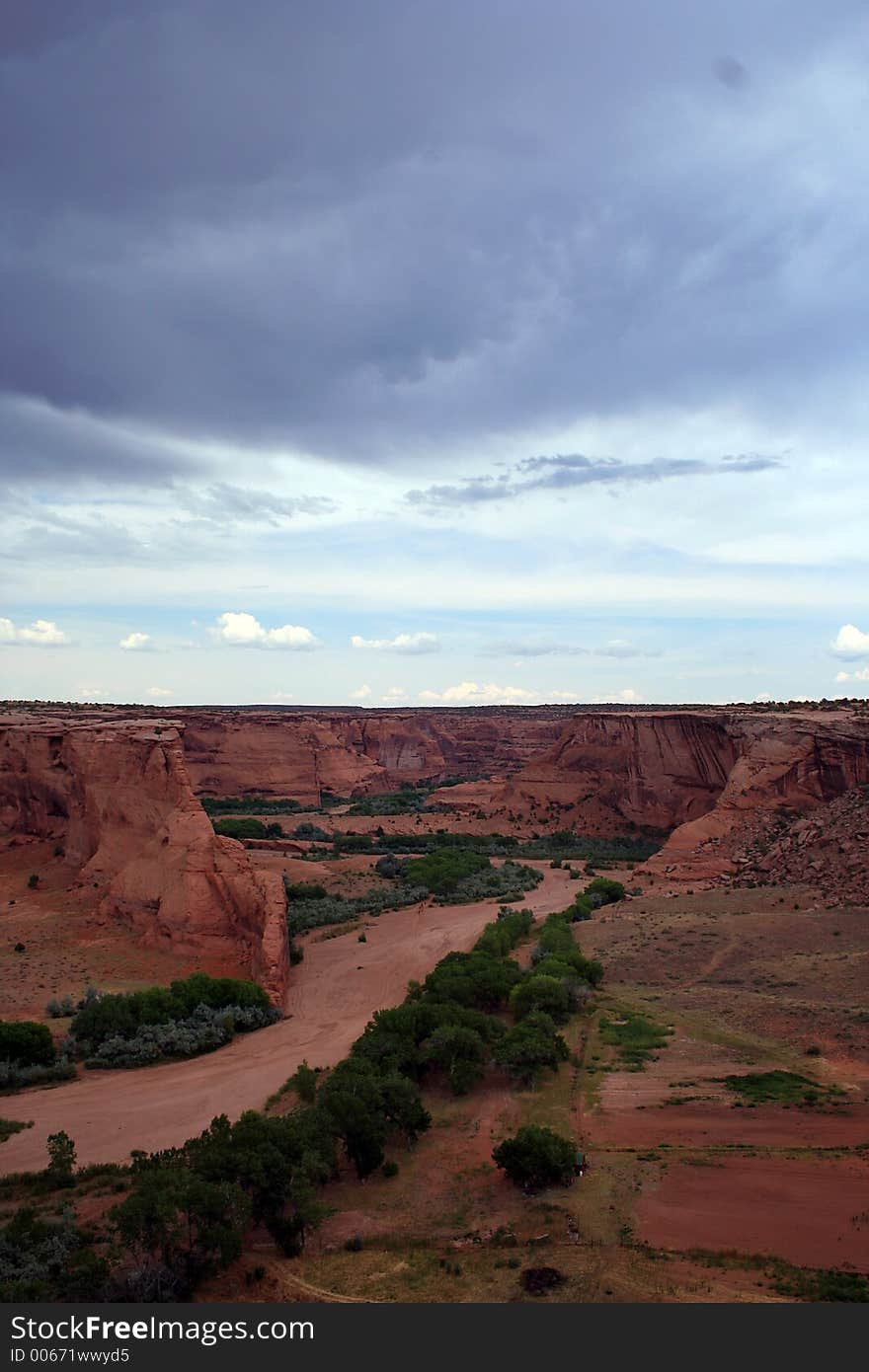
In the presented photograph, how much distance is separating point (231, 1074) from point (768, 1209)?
38.5 feet

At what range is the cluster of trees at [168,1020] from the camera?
787 inches

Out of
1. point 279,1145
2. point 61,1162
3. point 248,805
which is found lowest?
point 248,805

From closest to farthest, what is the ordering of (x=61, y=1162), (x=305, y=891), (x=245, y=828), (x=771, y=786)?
(x=61, y=1162)
(x=305, y=891)
(x=771, y=786)
(x=245, y=828)

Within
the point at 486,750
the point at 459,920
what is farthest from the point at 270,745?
the point at 459,920

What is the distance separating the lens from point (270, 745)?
78562mm

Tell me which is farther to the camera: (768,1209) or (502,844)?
(502,844)

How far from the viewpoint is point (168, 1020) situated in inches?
843

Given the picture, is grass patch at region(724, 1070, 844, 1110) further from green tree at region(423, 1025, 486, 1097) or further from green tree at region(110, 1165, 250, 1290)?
green tree at region(110, 1165, 250, 1290)

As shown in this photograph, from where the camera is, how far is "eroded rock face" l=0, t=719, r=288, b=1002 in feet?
85.5

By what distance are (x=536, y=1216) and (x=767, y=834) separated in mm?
30670

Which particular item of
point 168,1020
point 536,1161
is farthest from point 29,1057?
point 536,1161

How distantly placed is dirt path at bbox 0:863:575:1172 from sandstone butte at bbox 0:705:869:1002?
191 cm

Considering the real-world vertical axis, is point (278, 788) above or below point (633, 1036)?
above

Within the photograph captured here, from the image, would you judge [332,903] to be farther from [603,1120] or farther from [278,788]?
[278,788]
